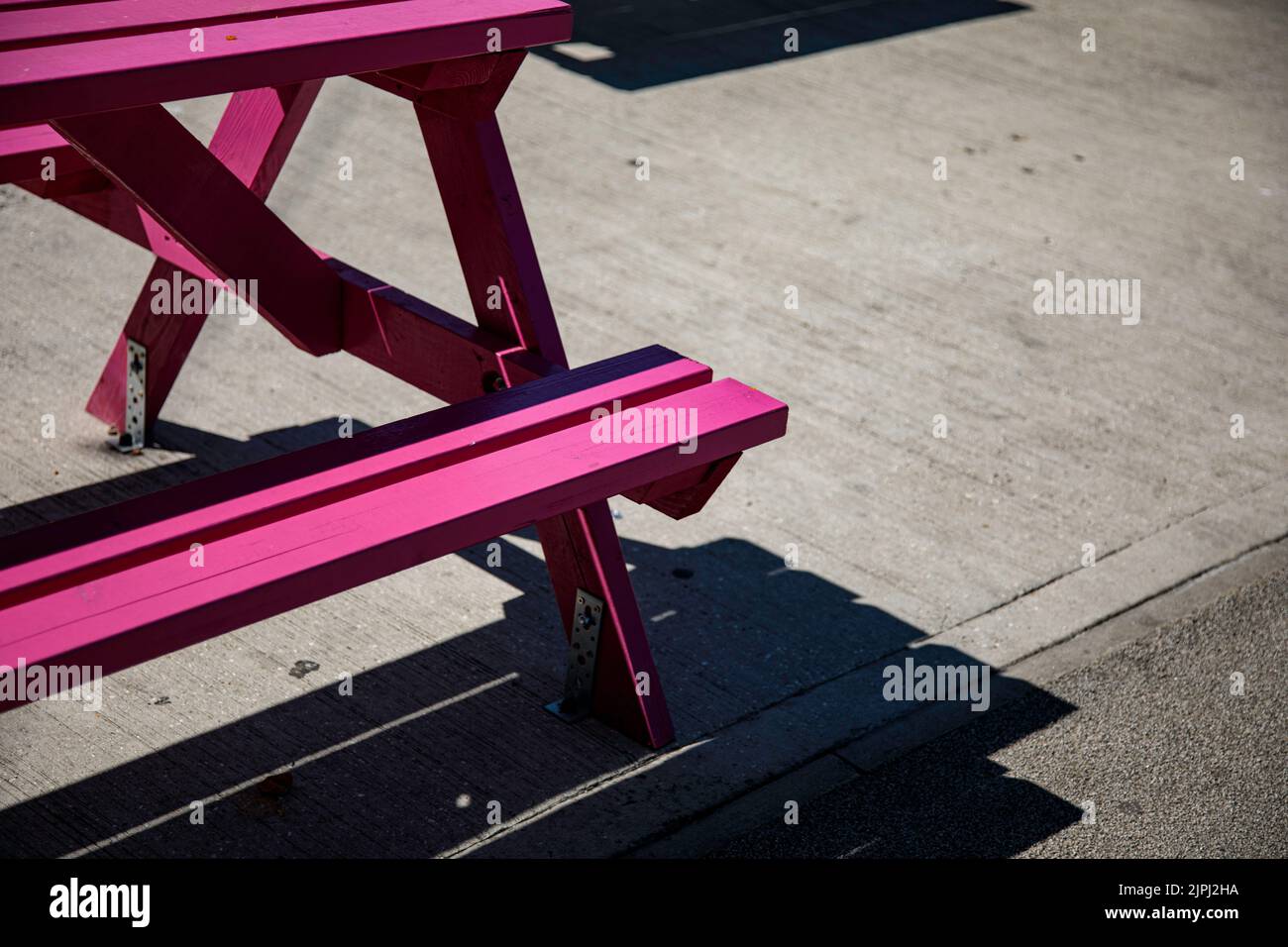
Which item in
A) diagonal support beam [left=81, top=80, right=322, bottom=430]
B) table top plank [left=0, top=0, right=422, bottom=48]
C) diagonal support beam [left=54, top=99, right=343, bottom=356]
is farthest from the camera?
diagonal support beam [left=81, top=80, right=322, bottom=430]

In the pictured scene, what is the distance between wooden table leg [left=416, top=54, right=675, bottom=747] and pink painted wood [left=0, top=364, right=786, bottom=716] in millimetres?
292

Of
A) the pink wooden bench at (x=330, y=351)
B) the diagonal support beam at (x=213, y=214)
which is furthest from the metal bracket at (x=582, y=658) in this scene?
the diagonal support beam at (x=213, y=214)

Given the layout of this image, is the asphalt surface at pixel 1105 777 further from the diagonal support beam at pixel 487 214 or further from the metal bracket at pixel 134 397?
the metal bracket at pixel 134 397

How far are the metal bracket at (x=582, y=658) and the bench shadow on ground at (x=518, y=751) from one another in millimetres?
46

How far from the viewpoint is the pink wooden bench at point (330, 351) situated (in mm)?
2613

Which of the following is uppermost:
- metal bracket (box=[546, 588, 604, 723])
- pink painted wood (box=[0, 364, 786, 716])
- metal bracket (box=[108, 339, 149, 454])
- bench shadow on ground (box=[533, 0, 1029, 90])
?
bench shadow on ground (box=[533, 0, 1029, 90])

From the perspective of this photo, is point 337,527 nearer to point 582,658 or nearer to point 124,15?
point 582,658

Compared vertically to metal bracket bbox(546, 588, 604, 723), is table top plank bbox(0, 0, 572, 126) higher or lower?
higher

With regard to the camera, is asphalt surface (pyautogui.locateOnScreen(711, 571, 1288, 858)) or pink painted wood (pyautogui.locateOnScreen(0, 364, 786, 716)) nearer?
pink painted wood (pyautogui.locateOnScreen(0, 364, 786, 716))

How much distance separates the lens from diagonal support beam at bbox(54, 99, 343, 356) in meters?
3.14

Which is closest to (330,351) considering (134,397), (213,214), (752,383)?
(213,214)

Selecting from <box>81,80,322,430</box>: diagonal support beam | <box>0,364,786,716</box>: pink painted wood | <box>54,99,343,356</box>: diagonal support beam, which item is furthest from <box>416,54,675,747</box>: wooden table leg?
<box>81,80,322,430</box>: diagonal support beam

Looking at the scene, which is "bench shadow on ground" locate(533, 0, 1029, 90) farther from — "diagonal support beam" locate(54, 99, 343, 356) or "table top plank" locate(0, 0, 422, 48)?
"table top plank" locate(0, 0, 422, 48)

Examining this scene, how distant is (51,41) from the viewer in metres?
2.78
